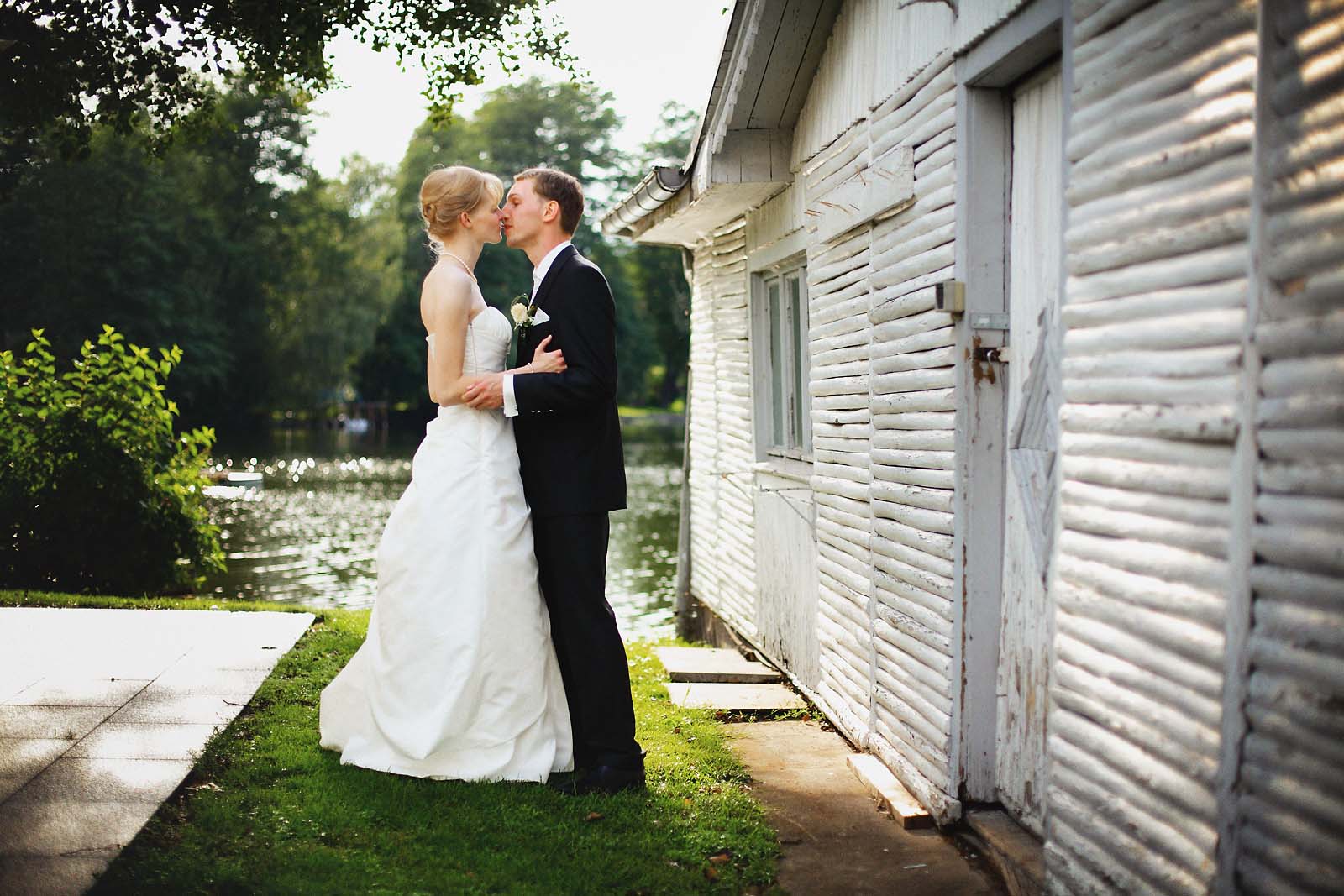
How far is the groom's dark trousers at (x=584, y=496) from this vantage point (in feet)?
15.5

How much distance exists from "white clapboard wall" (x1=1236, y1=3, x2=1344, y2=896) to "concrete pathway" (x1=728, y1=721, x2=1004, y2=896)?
1.55 metres

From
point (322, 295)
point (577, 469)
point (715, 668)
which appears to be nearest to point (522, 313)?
point (577, 469)

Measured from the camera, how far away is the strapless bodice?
4.89 metres

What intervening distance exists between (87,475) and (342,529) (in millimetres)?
9412

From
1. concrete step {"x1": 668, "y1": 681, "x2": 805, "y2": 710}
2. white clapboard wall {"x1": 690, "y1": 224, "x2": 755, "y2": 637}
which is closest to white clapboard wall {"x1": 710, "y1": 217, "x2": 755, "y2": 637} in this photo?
white clapboard wall {"x1": 690, "y1": 224, "x2": 755, "y2": 637}

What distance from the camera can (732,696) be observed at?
686 cm

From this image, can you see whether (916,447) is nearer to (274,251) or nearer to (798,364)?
(798,364)

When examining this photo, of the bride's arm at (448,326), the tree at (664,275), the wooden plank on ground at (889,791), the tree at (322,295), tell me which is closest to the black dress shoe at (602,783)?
the wooden plank on ground at (889,791)

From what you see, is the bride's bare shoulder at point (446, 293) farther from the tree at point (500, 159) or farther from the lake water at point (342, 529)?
the tree at point (500, 159)

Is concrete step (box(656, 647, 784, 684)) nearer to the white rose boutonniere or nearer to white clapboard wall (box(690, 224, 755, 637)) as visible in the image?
white clapboard wall (box(690, 224, 755, 637))

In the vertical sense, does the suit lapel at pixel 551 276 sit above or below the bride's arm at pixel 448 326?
above

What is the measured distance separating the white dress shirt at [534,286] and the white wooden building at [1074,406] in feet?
4.68

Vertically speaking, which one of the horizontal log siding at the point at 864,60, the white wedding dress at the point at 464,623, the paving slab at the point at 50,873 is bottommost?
the paving slab at the point at 50,873

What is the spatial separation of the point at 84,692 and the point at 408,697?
1948 mm
